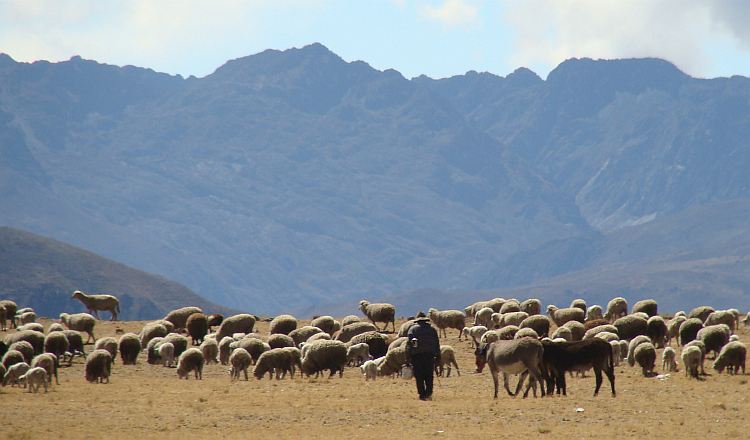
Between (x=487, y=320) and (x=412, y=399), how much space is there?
22.1 meters

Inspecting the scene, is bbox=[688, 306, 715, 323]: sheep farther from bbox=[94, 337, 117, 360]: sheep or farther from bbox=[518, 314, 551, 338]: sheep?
bbox=[94, 337, 117, 360]: sheep

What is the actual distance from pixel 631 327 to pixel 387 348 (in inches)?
441

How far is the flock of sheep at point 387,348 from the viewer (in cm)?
2283

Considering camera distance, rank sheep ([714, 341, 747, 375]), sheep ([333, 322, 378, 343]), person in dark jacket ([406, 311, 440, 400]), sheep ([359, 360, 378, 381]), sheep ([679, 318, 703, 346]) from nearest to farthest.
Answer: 1. person in dark jacket ([406, 311, 440, 400])
2. sheep ([714, 341, 747, 375])
3. sheep ([359, 360, 378, 381])
4. sheep ([679, 318, 703, 346])
5. sheep ([333, 322, 378, 343])

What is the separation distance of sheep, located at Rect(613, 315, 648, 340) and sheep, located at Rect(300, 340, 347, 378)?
13.5m

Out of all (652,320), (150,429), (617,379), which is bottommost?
(150,429)

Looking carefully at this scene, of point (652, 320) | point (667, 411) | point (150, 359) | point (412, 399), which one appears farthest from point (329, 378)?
point (652, 320)

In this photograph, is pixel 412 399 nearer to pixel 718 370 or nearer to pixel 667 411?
pixel 667 411

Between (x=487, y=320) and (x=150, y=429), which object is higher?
(x=487, y=320)

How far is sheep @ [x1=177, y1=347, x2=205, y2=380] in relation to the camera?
31.1 metres

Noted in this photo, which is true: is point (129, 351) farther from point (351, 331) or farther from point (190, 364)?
point (351, 331)

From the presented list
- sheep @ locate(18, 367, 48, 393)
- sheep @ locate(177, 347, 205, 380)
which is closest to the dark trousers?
sheep @ locate(177, 347, 205, 380)

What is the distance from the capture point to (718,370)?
1104 inches

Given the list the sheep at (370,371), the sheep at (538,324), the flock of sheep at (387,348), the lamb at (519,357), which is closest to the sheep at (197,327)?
the flock of sheep at (387,348)
